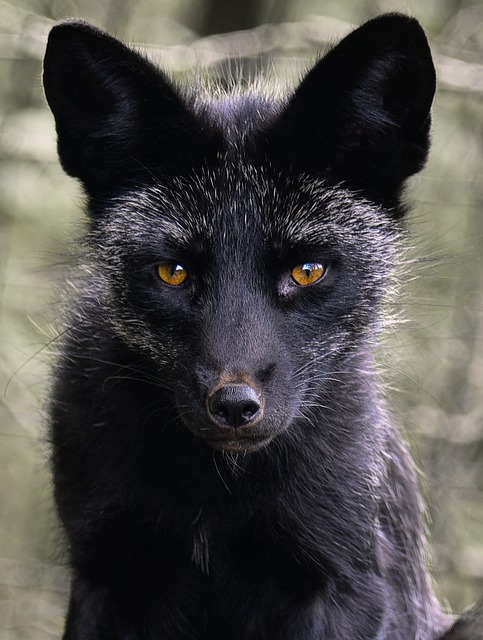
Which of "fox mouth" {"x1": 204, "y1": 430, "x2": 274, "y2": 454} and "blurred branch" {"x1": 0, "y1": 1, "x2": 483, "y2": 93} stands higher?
"blurred branch" {"x1": 0, "y1": 1, "x2": 483, "y2": 93}

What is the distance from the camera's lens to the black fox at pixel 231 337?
13.5 ft

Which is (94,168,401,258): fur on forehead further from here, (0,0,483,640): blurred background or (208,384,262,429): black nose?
(0,0,483,640): blurred background

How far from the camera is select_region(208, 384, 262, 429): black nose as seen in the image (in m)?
3.78

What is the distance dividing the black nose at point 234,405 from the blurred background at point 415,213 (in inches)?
153

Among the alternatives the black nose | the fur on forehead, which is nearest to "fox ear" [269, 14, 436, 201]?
the fur on forehead

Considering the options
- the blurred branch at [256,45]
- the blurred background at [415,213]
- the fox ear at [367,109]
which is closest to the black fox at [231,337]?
the fox ear at [367,109]

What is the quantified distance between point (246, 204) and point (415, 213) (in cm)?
352

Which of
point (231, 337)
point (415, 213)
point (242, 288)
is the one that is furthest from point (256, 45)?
point (231, 337)

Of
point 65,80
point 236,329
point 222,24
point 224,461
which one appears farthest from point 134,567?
point 222,24

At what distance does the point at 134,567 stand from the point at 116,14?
6138 mm

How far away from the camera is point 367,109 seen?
4.24 m

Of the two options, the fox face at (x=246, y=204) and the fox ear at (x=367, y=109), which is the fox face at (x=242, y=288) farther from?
the fox ear at (x=367, y=109)

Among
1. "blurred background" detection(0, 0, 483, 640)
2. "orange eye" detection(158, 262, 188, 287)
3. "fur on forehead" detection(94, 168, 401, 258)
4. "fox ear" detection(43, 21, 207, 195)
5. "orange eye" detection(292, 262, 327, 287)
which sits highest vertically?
"fox ear" detection(43, 21, 207, 195)

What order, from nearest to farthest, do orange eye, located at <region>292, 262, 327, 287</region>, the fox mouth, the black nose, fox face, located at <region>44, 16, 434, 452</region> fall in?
the black nose → the fox mouth → fox face, located at <region>44, 16, 434, 452</region> → orange eye, located at <region>292, 262, 327, 287</region>
